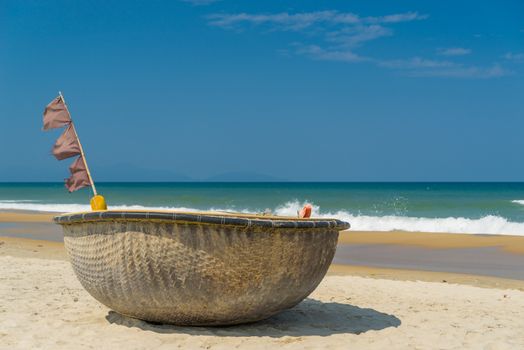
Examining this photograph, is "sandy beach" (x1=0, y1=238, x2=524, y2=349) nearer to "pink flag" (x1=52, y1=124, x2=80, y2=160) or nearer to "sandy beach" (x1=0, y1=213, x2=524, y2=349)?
"sandy beach" (x1=0, y1=213, x2=524, y2=349)

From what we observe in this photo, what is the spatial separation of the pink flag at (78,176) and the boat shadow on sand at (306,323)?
1331mm

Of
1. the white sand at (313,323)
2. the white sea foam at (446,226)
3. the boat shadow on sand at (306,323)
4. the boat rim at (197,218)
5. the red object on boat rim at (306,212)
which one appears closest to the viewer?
the boat rim at (197,218)

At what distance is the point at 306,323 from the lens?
239 inches

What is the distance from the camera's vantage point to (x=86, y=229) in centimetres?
532

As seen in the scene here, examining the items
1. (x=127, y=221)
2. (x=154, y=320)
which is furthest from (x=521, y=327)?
Answer: (x=127, y=221)

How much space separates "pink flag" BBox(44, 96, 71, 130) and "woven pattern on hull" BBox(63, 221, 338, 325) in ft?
5.11

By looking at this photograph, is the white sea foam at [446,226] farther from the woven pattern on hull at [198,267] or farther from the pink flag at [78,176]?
the woven pattern on hull at [198,267]

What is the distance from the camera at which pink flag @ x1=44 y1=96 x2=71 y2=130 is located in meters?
6.55

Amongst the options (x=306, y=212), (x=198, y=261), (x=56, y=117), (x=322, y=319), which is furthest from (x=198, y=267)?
(x=56, y=117)

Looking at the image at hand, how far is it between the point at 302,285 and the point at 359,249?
33.7 feet

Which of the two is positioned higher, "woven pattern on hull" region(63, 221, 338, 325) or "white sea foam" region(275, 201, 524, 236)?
"woven pattern on hull" region(63, 221, 338, 325)

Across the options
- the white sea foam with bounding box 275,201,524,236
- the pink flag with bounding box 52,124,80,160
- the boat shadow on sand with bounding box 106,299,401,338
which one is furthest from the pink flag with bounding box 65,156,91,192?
the white sea foam with bounding box 275,201,524,236

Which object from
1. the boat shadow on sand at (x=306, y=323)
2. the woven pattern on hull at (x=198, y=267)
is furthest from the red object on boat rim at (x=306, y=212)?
the boat shadow on sand at (x=306, y=323)

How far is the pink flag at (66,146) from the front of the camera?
6.53 meters
